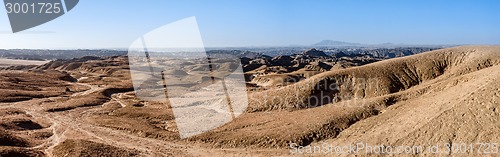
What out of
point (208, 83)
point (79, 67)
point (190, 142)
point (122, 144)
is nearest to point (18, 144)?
point (122, 144)

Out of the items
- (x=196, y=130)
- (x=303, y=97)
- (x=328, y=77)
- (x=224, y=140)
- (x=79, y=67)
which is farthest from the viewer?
(x=79, y=67)

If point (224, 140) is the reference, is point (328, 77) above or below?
above

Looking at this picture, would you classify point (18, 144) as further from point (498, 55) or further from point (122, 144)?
point (498, 55)

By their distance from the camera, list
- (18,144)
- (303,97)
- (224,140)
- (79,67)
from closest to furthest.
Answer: (18,144)
(224,140)
(303,97)
(79,67)

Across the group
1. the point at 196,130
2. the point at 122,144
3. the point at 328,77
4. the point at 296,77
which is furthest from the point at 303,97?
the point at 296,77

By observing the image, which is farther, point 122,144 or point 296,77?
point 296,77

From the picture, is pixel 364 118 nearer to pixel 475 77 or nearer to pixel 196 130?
pixel 475 77
